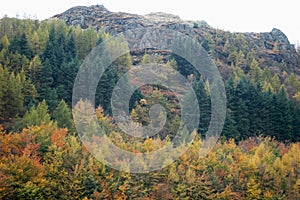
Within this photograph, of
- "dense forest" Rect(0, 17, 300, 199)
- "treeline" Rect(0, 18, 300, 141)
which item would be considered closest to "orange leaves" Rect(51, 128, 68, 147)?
"dense forest" Rect(0, 17, 300, 199)

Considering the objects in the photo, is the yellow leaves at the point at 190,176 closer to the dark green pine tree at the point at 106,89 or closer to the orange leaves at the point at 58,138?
the orange leaves at the point at 58,138

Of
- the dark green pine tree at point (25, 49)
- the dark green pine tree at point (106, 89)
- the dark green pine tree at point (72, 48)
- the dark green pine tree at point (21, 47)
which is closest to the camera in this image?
the dark green pine tree at point (106, 89)

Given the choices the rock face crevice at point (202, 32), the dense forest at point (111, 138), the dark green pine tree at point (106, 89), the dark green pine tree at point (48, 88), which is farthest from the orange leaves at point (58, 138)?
the rock face crevice at point (202, 32)

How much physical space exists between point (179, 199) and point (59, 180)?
13.2 meters

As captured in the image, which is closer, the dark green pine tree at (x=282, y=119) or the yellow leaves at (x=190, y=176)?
the yellow leaves at (x=190, y=176)

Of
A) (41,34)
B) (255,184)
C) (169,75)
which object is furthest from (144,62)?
(255,184)

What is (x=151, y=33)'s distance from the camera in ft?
424

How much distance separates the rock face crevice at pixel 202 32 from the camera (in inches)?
5084

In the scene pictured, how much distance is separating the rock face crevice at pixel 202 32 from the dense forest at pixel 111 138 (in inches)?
1621

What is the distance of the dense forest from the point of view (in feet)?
127

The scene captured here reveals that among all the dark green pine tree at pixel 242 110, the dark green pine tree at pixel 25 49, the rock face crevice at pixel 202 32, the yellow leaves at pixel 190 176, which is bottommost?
the yellow leaves at pixel 190 176

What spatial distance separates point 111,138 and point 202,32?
96.9m

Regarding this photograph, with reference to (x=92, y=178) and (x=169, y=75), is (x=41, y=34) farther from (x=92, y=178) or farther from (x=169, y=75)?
(x=92, y=178)

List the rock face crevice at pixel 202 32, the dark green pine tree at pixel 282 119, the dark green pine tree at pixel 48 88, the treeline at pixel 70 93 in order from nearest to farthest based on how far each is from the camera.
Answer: the treeline at pixel 70 93, the dark green pine tree at pixel 48 88, the dark green pine tree at pixel 282 119, the rock face crevice at pixel 202 32
